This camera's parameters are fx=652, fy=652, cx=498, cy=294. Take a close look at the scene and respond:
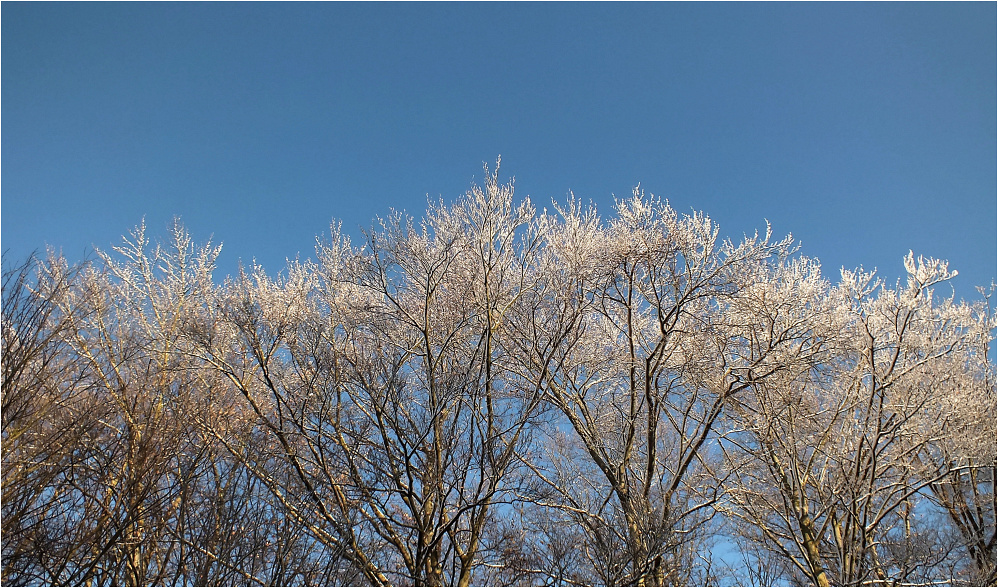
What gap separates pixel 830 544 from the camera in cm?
1321

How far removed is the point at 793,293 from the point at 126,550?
39.5 ft

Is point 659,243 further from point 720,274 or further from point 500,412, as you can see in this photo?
point 500,412

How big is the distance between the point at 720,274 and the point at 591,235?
8.12 ft

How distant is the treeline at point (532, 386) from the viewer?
1007 cm

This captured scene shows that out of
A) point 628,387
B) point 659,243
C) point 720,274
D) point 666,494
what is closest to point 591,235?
point 659,243

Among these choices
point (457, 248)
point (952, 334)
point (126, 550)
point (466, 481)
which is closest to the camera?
point (126, 550)

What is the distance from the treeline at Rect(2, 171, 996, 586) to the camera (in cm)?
1007

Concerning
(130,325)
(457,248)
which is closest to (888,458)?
(457,248)

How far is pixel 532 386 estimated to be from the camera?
13.2m

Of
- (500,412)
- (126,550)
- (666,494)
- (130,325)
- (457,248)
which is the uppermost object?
(457,248)

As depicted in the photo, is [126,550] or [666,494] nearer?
[126,550]

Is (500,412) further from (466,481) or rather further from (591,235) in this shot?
(591,235)

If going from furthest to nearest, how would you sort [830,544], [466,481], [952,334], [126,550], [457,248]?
[952,334], [830,544], [457,248], [466,481], [126,550]

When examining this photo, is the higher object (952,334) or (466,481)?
(952,334)
